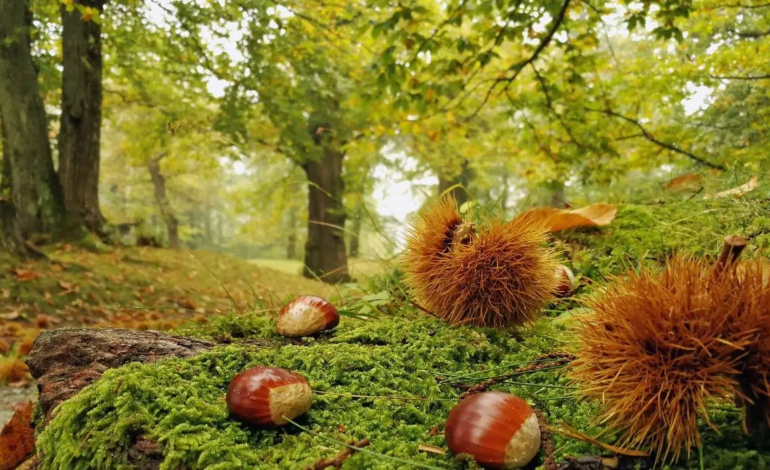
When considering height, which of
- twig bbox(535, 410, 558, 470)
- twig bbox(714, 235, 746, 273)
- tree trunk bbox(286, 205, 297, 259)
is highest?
twig bbox(714, 235, 746, 273)

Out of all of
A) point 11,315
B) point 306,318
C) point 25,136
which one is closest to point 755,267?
point 306,318

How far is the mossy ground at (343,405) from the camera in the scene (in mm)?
974

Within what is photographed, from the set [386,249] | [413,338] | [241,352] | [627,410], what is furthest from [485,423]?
[386,249]

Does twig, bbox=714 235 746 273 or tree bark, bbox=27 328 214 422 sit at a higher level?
twig, bbox=714 235 746 273

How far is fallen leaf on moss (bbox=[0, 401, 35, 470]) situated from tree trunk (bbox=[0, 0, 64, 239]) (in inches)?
228

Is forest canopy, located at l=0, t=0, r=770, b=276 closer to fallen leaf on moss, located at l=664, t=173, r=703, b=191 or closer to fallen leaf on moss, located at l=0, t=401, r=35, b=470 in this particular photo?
fallen leaf on moss, located at l=664, t=173, r=703, b=191

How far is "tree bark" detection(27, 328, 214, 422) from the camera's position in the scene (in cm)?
131

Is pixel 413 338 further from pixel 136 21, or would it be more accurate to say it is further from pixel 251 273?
pixel 251 273

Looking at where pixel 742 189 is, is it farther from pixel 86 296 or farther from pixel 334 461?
pixel 86 296

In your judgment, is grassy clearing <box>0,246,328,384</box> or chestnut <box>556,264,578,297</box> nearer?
chestnut <box>556,264,578,297</box>

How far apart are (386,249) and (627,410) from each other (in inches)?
92.5

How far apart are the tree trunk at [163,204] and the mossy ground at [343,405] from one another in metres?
21.5

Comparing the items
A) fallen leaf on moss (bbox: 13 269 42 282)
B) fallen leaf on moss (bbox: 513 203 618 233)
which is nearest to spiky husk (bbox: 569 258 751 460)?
fallen leaf on moss (bbox: 513 203 618 233)

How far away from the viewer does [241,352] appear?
140 cm
